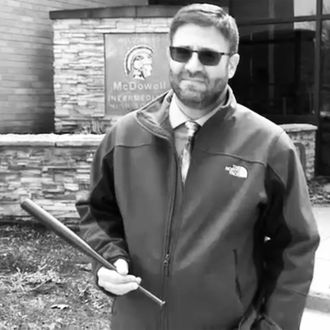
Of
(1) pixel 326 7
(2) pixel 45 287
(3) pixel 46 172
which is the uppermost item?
(1) pixel 326 7

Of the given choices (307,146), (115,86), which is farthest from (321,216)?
(115,86)

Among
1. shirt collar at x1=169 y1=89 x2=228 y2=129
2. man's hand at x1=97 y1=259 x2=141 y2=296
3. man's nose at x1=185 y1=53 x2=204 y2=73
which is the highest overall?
man's nose at x1=185 y1=53 x2=204 y2=73

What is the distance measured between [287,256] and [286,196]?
18 cm

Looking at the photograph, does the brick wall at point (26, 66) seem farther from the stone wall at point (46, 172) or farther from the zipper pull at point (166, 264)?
the zipper pull at point (166, 264)

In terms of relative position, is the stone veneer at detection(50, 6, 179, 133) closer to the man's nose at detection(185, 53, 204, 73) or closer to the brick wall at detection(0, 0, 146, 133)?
the brick wall at detection(0, 0, 146, 133)

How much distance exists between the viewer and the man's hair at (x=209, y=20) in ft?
5.57

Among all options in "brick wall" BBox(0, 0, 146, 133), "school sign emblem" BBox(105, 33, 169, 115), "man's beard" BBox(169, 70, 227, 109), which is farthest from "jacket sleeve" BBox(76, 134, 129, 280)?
"brick wall" BBox(0, 0, 146, 133)

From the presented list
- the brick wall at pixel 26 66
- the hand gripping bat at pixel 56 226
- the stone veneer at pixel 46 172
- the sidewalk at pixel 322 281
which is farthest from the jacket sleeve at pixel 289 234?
the brick wall at pixel 26 66

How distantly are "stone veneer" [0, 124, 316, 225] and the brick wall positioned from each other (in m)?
2.23

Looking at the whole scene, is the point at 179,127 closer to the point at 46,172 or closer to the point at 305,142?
the point at 46,172

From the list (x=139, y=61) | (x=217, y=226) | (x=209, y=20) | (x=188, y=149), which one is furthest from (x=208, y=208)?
(x=139, y=61)

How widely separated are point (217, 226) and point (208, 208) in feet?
0.19

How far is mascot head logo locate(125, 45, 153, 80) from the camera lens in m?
8.56

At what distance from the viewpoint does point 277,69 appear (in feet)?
36.4
